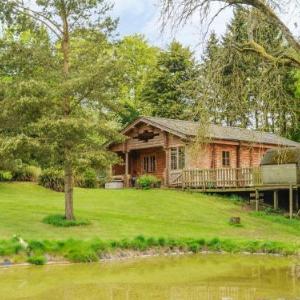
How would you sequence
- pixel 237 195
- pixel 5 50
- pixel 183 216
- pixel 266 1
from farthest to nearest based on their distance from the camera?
pixel 237 195, pixel 183 216, pixel 5 50, pixel 266 1

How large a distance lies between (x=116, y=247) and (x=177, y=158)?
19.5 meters

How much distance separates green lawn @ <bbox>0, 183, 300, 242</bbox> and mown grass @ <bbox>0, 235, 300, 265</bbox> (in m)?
1.16

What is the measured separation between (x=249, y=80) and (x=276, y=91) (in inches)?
37.3

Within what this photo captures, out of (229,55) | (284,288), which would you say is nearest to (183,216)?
(284,288)

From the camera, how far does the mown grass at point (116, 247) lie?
15102 mm

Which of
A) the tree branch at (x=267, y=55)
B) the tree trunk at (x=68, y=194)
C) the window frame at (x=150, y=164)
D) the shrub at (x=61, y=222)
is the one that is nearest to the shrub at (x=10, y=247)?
the shrub at (x=61, y=222)

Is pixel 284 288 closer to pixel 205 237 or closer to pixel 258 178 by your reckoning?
pixel 205 237

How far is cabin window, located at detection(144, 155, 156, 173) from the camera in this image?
3903 cm

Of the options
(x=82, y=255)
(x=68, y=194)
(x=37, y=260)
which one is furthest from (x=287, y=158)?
(x=37, y=260)

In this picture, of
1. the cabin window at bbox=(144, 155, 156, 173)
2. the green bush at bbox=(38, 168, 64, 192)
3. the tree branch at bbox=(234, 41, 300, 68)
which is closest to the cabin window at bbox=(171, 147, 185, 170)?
the cabin window at bbox=(144, 155, 156, 173)

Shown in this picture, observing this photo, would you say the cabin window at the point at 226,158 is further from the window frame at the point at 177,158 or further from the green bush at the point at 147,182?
the green bush at the point at 147,182

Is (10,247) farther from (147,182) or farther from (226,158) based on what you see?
(226,158)

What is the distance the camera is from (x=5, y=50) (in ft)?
67.9

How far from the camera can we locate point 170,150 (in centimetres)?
3591
